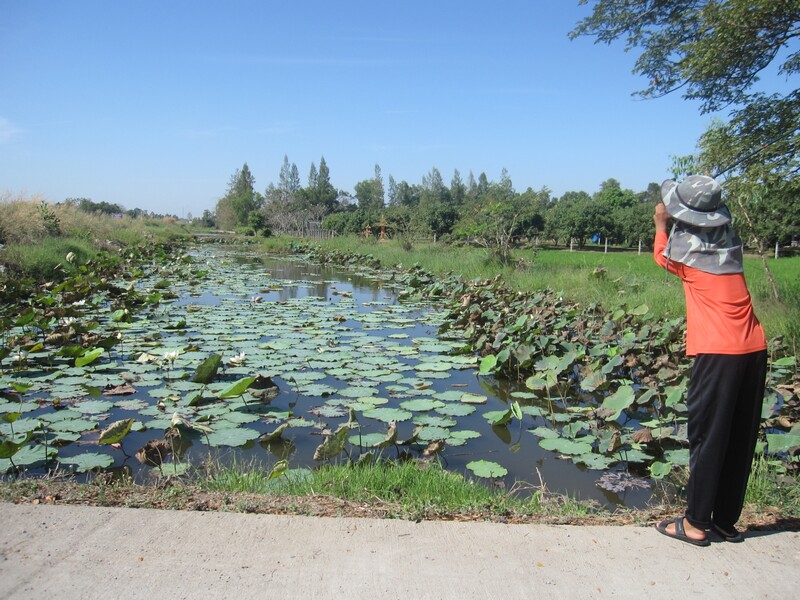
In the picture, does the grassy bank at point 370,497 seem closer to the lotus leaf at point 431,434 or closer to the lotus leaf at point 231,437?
the lotus leaf at point 231,437

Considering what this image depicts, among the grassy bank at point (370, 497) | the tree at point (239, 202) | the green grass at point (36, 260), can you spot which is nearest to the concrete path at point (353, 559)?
the grassy bank at point (370, 497)

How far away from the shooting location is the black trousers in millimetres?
2350

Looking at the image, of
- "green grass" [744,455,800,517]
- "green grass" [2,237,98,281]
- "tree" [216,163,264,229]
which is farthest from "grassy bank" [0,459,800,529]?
"tree" [216,163,264,229]

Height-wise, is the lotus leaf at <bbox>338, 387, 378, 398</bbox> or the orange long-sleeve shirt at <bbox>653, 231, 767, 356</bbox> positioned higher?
the orange long-sleeve shirt at <bbox>653, 231, 767, 356</bbox>

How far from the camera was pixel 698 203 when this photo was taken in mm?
2445

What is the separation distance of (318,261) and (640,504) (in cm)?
2071

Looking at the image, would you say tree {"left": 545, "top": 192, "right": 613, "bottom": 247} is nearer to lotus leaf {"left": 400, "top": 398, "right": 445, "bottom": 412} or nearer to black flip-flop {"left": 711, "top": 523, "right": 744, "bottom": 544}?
lotus leaf {"left": 400, "top": 398, "right": 445, "bottom": 412}

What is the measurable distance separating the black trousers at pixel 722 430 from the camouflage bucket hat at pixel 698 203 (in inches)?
21.6

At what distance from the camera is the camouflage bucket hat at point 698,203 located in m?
2.42

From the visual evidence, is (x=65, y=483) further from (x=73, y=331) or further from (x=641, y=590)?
(x=73, y=331)

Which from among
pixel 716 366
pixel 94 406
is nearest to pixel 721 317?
pixel 716 366

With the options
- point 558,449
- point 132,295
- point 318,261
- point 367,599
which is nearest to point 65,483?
point 367,599

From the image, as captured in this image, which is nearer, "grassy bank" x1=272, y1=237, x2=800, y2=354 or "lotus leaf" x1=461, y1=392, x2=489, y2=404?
"lotus leaf" x1=461, y1=392, x2=489, y2=404

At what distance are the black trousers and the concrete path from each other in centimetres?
18
